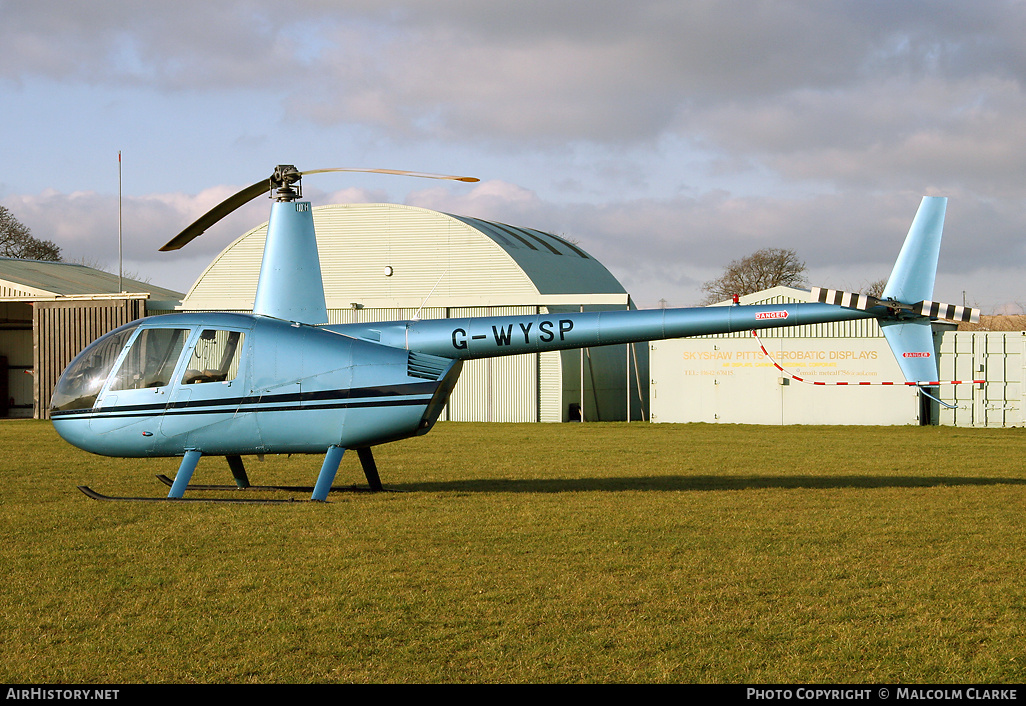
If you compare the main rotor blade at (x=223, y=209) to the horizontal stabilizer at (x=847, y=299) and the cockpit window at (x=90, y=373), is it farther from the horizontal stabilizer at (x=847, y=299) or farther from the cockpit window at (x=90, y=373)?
the horizontal stabilizer at (x=847, y=299)

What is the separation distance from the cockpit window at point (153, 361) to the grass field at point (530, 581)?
5.00ft

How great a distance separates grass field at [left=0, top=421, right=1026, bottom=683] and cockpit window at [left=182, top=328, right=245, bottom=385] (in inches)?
63.0

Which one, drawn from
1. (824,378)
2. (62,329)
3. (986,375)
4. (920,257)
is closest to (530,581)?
(920,257)

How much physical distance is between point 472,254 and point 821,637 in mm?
26712

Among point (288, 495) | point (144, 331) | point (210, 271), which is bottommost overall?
point (288, 495)

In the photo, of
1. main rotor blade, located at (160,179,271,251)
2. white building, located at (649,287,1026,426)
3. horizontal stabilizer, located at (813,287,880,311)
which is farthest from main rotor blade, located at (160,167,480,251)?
white building, located at (649,287,1026,426)

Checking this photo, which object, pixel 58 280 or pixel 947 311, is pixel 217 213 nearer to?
pixel 947 311

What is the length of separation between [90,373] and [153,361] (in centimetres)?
85

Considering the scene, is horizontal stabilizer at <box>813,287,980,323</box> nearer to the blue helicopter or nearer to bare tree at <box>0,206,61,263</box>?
the blue helicopter

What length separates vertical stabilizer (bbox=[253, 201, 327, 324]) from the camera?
41.0 feet

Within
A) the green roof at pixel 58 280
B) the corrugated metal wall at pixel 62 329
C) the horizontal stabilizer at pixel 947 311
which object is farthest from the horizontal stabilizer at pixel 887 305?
the green roof at pixel 58 280
